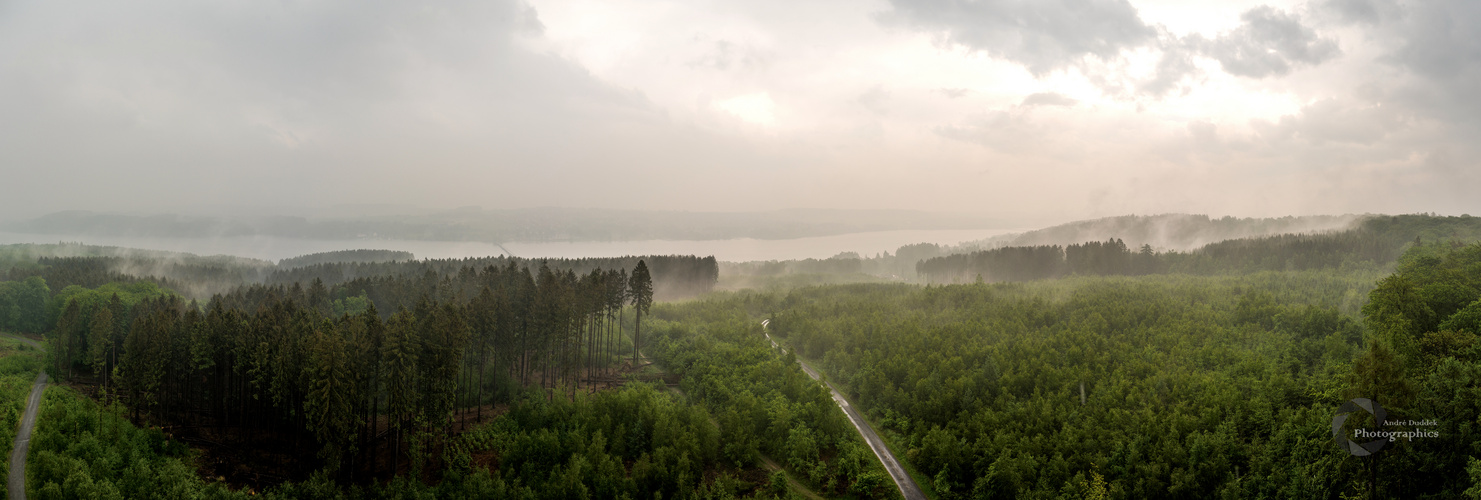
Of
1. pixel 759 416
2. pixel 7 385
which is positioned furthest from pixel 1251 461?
pixel 7 385

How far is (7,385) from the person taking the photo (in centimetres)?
6316

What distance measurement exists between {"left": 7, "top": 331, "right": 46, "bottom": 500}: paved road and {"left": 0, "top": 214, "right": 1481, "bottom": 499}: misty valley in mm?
794

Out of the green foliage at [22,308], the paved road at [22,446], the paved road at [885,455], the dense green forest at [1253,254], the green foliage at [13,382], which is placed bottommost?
the paved road at [885,455]

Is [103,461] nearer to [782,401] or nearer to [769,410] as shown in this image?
[769,410]

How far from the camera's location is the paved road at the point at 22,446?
45.6m

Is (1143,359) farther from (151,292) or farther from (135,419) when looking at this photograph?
(151,292)

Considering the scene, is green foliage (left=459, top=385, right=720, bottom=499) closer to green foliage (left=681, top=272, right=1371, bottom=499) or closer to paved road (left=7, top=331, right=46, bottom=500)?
green foliage (left=681, top=272, right=1371, bottom=499)

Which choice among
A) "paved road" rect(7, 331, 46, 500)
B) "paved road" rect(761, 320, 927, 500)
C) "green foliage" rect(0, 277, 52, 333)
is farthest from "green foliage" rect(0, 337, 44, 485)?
"paved road" rect(761, 320, 927, 500)

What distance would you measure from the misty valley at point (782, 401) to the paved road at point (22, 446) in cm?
79

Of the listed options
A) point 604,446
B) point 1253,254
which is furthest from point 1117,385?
point 1253,254

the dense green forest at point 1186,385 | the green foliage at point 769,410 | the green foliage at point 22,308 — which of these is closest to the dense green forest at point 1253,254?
the dense green forest at point 1186,385

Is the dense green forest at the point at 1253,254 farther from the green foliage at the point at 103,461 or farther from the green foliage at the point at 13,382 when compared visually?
the green foliage at the point at 13,382

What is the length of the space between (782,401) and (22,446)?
64183mm

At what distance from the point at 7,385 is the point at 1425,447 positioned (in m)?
115
